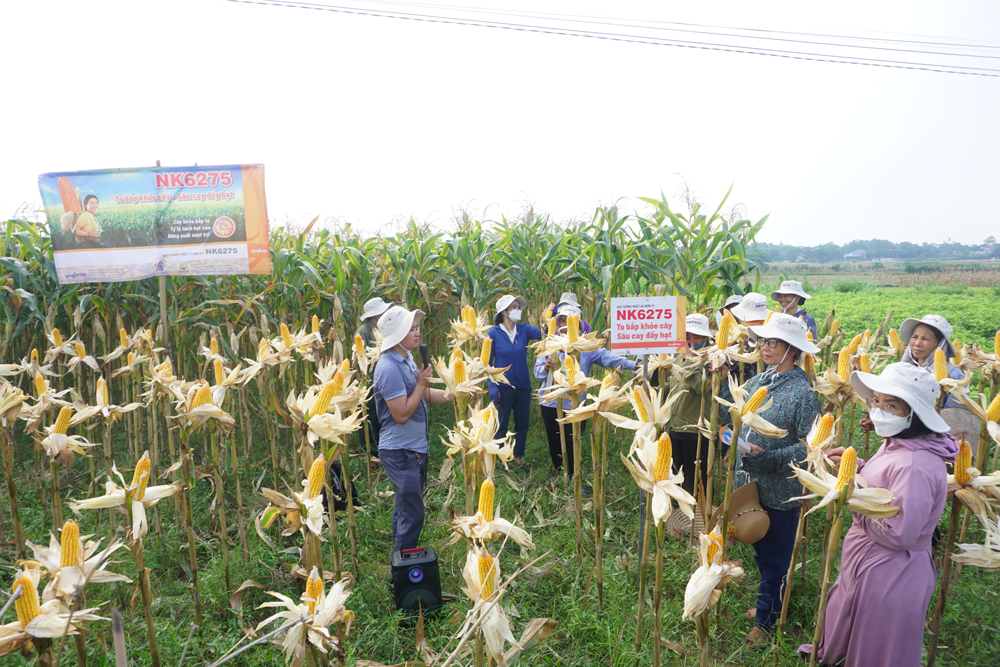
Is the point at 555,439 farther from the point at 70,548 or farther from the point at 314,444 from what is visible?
the point at 70,548

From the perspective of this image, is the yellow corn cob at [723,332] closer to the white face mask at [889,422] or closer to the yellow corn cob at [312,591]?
the white face mask at [889,422]

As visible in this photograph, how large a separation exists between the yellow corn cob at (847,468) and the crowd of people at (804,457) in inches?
12.5

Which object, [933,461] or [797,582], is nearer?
[933,461]

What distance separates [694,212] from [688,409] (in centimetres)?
187

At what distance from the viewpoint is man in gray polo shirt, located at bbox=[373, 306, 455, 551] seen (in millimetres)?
3189

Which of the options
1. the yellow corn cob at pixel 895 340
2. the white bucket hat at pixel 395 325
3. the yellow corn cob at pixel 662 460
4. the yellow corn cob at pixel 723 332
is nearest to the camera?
the yellow corn cob at pixel 662 460

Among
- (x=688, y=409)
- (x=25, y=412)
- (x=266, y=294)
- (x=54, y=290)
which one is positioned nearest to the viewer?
(x=25, y=412)

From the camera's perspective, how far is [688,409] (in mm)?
3818

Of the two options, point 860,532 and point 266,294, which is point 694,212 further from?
point 266,294

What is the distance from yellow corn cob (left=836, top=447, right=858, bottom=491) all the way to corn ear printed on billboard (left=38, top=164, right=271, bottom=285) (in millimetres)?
4363

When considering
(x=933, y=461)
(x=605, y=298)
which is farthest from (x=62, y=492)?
(x=933, y=461)

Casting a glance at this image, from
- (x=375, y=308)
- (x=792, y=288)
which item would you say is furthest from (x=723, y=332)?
(x=375, y=308)

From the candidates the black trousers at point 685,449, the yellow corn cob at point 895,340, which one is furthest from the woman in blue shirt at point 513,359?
the yellow corn cob at point 895,340

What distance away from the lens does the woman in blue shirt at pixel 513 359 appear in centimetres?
496
